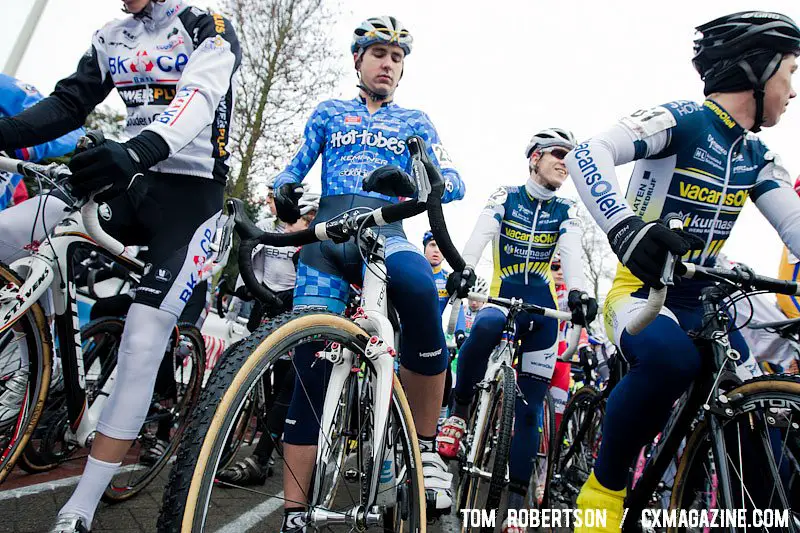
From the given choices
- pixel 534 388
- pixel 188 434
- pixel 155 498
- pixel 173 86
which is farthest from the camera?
pixel 534 388

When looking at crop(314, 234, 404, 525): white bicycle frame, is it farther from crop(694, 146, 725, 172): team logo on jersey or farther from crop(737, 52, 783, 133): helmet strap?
crop(737, 52, 783, 133): helmet strap

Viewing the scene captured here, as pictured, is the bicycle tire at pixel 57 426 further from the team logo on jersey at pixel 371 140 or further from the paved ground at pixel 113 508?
the team logo on jersey at pixel 371 140

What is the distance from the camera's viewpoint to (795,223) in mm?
2443

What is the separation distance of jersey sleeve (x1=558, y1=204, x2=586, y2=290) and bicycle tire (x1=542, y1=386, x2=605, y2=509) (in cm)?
105

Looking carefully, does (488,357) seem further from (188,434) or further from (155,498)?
(188,434)

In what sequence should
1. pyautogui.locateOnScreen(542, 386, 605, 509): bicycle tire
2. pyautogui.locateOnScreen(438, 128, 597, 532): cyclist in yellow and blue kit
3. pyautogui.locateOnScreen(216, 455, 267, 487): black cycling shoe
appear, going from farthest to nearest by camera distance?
pyautogui.locateOnScreen(542, 386, 605, 509): bicycle tire < pyautogui.locateOnScreen(438, 128, 597, 532): cyclist in yellow and blue kit < pyautogui.locateOnScreen(216, 455, 267, 487): black cycling shoe

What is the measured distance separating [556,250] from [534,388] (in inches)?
49.2

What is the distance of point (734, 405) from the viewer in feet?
6.38

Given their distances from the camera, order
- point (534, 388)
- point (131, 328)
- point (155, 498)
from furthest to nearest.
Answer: point (534, 388) → point (155, 498) → point (131, 328)

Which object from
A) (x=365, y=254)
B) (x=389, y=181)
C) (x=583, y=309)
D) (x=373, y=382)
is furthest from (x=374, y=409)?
(x=583, y=309)

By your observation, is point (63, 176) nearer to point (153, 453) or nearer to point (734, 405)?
point (153, 453)

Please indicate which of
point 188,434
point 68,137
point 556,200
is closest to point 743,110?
point 556,200

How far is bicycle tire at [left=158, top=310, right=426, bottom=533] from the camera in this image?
1.22 metres

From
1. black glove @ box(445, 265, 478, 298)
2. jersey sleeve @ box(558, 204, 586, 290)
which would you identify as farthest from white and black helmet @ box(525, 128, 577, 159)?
black glove @ box(445, 265, 478, 298)
